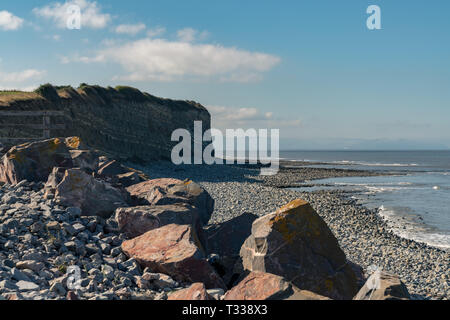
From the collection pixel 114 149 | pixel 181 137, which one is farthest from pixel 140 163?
pixel 181 137

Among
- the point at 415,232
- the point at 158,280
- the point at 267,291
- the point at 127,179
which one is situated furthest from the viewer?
the point at 415,232

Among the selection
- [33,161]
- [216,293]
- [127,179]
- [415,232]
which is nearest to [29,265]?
[216,293]

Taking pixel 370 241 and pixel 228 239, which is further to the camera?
pixel 370 241

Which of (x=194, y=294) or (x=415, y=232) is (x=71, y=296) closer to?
Result: (x=194, y=294)

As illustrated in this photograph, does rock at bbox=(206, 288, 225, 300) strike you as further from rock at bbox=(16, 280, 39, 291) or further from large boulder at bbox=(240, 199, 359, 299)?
rock at bbox=(16, 280, 39, 291)

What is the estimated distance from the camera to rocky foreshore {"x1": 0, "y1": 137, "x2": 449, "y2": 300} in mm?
6078

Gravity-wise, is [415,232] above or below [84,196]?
below

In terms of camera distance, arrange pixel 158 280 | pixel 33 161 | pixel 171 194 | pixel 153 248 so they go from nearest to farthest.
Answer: pixel 158 280 < pixel 153 248 < pixel 171 194 < pixel 33 161

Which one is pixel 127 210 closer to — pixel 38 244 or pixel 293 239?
pixel 38 244

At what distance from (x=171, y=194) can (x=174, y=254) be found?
3462mm

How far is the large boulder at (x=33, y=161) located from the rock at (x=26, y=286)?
620 centimetres

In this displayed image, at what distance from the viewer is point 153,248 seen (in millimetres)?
7477

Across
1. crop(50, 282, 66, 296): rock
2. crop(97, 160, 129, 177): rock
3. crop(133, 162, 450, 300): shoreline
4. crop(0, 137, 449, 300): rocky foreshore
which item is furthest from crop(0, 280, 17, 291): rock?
crop(133, 162, 450, 300): shoreline

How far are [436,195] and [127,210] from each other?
34.9 meters
